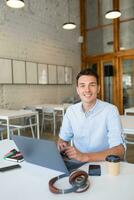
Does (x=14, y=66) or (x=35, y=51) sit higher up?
(x=35, y=51)

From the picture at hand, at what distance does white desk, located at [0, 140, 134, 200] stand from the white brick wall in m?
5.30

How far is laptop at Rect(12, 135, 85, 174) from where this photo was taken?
3.72 ft

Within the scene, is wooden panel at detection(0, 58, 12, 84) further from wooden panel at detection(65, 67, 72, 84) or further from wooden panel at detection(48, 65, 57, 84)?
wooden panel at detection(65, 67, 72, 84)

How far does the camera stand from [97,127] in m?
1.58

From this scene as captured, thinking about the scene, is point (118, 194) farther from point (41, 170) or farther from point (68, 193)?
point (41, 170)

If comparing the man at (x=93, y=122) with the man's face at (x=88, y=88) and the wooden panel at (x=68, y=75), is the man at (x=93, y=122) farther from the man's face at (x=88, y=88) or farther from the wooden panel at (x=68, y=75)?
the wooden panel at (x=68, y=75)

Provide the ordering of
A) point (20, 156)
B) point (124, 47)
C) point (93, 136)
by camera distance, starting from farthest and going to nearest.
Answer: point (124, 47) → point (93, 136) → point (20, 156)

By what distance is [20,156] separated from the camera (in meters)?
1.47

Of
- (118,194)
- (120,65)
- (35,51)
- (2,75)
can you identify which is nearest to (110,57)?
(120,65)

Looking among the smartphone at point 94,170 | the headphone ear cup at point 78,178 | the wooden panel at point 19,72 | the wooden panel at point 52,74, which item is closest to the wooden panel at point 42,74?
the wooden panel at point 52,74

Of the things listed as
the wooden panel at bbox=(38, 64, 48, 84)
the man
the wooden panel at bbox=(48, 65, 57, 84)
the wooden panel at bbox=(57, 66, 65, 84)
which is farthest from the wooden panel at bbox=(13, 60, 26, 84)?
the man

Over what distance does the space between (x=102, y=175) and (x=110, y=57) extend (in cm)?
772

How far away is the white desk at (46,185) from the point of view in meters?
0.97

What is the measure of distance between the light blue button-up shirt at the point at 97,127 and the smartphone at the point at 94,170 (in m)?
0.26
